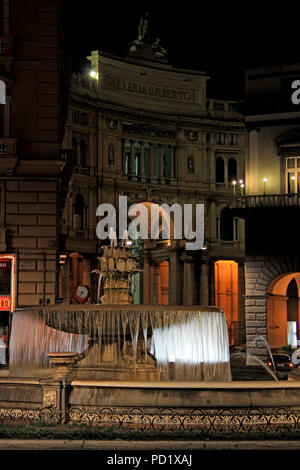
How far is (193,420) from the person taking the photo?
41.6 ft

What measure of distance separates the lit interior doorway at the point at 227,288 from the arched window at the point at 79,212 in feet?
44.6

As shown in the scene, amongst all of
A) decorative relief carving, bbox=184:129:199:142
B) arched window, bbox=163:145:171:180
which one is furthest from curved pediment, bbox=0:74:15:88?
decorative relief carving, bbox=184:129:199:142

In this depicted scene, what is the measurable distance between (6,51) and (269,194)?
518 inches

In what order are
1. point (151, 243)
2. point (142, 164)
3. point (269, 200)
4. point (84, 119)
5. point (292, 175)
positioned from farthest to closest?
point (151, 243) < point (142, 164) < point (84, 119) < point (292, 175) < point (269, 200)

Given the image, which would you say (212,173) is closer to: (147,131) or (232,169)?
(232,169)

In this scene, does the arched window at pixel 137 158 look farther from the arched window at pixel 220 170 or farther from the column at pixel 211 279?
the column at pixel 211 279

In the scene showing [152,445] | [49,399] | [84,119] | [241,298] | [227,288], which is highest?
[84,119]

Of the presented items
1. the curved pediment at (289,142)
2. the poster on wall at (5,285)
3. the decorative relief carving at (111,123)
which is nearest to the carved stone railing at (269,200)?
the curved pediment at (289,142)

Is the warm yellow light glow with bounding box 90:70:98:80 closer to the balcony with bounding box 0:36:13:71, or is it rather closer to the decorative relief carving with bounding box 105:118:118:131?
the decorative relief carving with bounding box 105:118:118:131

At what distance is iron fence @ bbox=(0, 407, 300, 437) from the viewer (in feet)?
41.1

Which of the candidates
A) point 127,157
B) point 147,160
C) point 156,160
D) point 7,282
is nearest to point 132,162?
point 127,157

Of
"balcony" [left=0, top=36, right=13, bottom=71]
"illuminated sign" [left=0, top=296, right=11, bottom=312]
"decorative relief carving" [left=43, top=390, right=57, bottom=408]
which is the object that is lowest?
"decorative relief carving" [left=43, top=390, right=57, bottom=408]

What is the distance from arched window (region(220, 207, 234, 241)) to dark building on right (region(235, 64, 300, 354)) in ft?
78.0

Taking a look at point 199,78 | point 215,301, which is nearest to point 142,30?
point 199,78
